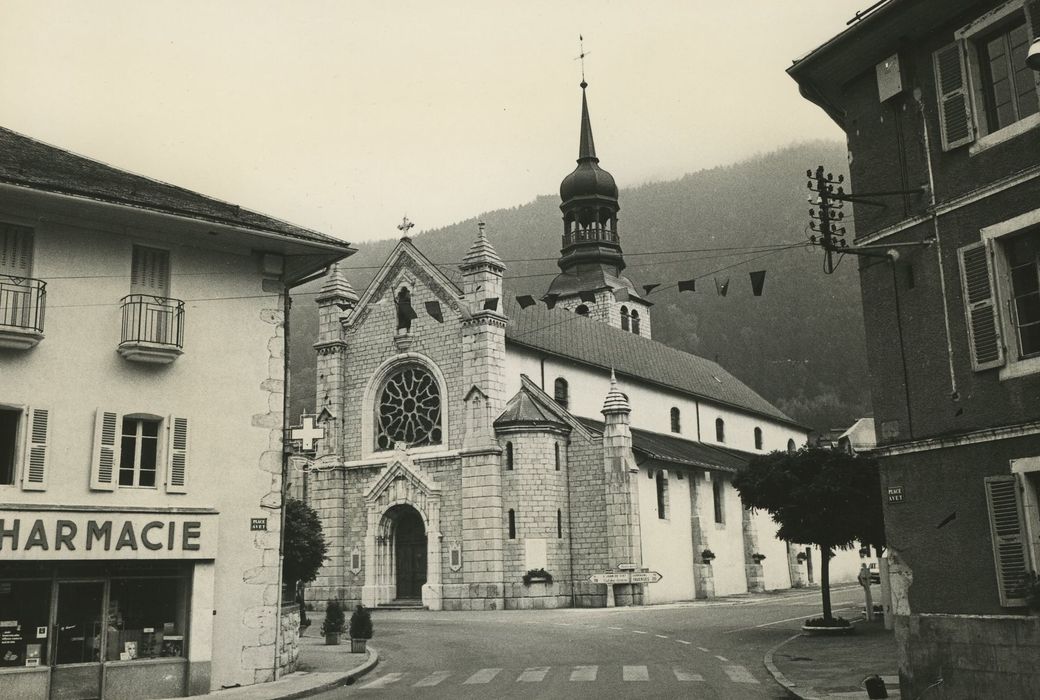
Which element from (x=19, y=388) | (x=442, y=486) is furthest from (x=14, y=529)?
(x=442, y=486)

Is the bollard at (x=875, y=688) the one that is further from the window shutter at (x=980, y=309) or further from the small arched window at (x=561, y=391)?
the small arched window at (x=561, y=391)

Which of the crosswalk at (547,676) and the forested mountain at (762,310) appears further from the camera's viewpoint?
the forested mountain at (762,310)

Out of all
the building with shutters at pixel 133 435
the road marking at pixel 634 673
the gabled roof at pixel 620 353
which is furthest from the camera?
the gabled roof at pixel 620 353

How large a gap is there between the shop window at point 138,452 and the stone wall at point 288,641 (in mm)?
3558

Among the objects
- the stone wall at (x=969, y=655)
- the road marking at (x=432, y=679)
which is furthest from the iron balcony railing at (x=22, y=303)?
the stone wall at (x=969, y=655)

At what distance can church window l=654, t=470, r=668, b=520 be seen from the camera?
39.8m

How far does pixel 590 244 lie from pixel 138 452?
1666 inches

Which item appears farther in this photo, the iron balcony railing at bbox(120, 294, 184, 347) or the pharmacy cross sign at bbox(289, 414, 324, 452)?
the pharmacy cross sign at bbox(289, 414, 324, 452)

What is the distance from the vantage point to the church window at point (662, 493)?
131ft

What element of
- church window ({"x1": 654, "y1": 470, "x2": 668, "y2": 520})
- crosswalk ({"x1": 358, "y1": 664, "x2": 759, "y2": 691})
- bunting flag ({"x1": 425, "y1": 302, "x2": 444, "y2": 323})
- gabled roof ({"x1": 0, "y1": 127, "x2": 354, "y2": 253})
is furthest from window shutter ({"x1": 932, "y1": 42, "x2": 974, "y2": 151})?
church window ({"x1": 654, "y1": 470, "x2": 668, "y2": 520})

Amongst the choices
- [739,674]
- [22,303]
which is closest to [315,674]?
[739,674]

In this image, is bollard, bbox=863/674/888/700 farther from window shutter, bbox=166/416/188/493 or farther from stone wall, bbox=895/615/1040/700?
window shutter, bbox=166/416/188/493

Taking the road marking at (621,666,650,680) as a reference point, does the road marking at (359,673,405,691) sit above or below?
below

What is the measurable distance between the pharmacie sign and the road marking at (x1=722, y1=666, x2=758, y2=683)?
8689 millimetres
